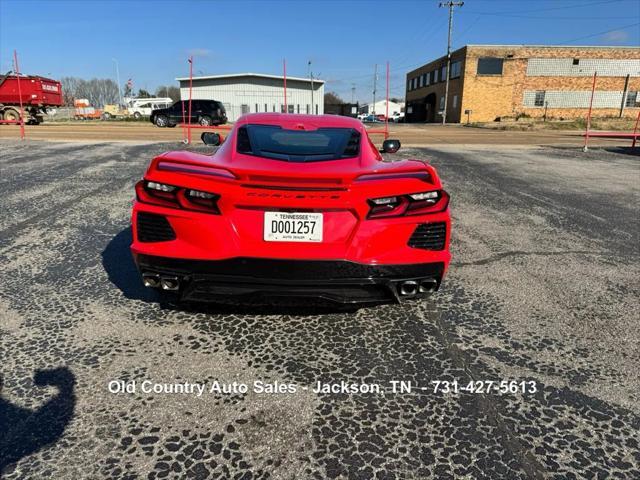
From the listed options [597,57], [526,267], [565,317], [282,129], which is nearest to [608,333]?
[565,317]

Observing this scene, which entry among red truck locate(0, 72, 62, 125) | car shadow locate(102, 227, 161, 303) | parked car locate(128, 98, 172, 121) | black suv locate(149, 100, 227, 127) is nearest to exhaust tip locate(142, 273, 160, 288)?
car shadow locate(102, 227, 161, 303)

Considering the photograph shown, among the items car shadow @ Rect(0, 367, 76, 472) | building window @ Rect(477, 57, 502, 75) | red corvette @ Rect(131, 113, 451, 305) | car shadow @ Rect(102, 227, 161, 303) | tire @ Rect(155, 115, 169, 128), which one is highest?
building window @ Rect(477, 57, 502, 75)

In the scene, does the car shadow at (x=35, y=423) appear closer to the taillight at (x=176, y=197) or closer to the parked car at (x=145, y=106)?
the taillight at (x=176, y=197)

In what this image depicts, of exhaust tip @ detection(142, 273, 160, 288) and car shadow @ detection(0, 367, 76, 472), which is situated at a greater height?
exhaust tip @ detection(142, 273, 160, 288)

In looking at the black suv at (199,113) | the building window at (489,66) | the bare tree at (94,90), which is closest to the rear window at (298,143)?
the black suv at (199,113)

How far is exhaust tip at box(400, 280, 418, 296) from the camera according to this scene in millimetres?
2504

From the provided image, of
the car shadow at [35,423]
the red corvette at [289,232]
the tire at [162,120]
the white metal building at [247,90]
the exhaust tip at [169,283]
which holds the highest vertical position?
the white metal building at [247,90]

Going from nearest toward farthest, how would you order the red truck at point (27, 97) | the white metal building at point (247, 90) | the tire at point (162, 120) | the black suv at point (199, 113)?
the black suv at point (199, 113) → the red truck at point (27, 97) → the tire at point (162, 120) → the white metal building at point (247, 90)

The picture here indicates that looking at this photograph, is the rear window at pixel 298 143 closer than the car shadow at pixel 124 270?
Yes

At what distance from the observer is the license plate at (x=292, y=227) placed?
2340 mm

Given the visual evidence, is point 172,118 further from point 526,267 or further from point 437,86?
point 437,86

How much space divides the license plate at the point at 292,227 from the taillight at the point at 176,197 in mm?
312

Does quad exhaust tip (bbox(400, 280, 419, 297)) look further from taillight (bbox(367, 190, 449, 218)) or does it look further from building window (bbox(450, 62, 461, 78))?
building window (bbox(450, 62, 461, 78))

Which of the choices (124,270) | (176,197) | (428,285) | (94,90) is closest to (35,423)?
(176,197)
